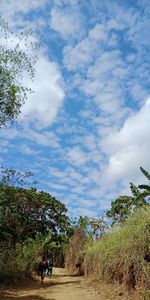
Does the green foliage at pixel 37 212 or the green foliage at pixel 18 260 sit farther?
the green foliage at pixel 37 212

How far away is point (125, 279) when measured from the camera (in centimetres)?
1662

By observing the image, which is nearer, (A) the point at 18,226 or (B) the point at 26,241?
(A) the point at 18,226

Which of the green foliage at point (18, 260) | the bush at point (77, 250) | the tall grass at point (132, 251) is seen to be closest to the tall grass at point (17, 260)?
the green foliage at point (18, 260)

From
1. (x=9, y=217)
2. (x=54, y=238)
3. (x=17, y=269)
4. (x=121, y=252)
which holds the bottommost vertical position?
(x=121, y=252)

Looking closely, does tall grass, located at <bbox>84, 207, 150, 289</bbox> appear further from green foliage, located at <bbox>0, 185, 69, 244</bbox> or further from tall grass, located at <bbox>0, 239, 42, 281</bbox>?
green foliage, located at <bbox>0, 185, 69, 244</bbox>

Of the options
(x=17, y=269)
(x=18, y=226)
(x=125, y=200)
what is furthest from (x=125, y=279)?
(x=125, y=200)

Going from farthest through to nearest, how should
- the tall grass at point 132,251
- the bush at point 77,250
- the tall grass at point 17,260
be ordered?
the bush at point 77,250 → the tall grass at point 17,260 → the tall grass at point 132,251

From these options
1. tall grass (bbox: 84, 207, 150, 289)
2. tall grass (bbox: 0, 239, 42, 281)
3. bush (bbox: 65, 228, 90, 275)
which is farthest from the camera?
bush (bbox: 65, 228, 90, 275)

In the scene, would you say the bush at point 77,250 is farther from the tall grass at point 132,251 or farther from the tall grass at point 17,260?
the tall grass at point 132,251

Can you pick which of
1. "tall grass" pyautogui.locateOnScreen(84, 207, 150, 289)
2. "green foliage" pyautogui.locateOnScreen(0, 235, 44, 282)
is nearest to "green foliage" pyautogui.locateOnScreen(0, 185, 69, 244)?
"green foliage" pyautogui.locateOnScreen(0, 235, 44, 282)

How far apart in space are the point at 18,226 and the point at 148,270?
20978mm

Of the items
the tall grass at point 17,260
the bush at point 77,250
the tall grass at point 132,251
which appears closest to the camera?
the tall grass at point 132,251

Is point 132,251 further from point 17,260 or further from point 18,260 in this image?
point 18,260

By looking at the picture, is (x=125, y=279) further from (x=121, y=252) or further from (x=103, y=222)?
(x=103, y=222)
